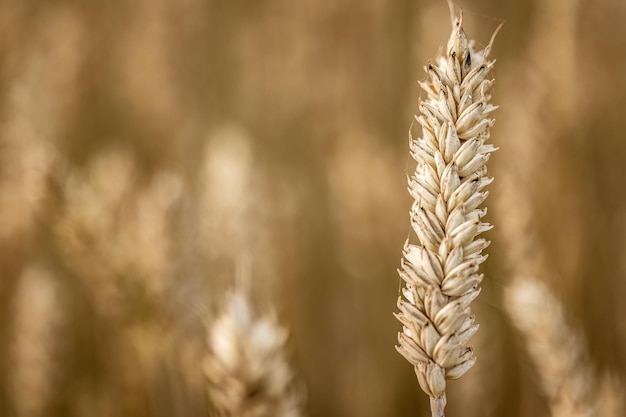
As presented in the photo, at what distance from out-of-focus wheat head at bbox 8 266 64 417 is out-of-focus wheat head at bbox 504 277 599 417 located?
3.69 ft

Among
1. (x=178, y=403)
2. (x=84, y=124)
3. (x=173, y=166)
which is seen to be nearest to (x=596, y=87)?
(x=173, y=166)

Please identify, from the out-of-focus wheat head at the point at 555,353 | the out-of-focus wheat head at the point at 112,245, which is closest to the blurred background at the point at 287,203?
the out-of-focus wheat head at the point at 112,245

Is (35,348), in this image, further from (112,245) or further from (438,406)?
(438,406)

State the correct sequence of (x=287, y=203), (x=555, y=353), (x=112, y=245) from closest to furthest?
(x=555, y=353), (x=112, y=245), (x=287, y=203)

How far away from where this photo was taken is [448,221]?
58 cm

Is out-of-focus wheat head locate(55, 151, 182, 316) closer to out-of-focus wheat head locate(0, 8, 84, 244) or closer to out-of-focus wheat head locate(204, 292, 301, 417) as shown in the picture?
out-of-focus wheat head locate(0, 8, 84, 244)

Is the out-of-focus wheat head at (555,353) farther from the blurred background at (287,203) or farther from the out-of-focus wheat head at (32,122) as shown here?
the out-of-focus wheat head at (32,122)

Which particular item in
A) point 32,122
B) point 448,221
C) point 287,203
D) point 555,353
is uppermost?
point 32,122

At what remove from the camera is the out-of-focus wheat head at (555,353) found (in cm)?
89

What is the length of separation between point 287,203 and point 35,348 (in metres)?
0.94

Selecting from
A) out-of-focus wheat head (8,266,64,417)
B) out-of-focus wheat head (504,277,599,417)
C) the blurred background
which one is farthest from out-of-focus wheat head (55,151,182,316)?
out-of-focus wheat head (504,277,599,417)

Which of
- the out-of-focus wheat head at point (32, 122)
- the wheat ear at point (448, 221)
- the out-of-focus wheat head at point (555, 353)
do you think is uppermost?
the out-of-focus wheat head at point (32, 122)

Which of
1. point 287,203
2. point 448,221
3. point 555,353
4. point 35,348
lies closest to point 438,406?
point 448,221

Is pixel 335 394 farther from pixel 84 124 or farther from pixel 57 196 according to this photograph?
pixel 84 124
